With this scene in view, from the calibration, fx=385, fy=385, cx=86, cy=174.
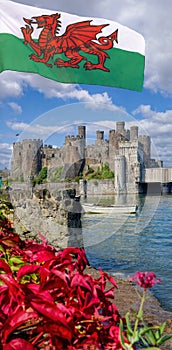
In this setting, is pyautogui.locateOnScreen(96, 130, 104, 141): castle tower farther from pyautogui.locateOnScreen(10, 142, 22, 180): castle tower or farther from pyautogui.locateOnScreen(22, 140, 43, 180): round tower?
pyautogui.locateOnScreen(10, 142, 22, 180): castle tower

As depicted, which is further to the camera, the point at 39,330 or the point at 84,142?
the point at 84,142

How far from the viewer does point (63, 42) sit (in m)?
4.49

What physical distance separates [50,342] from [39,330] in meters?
0.08

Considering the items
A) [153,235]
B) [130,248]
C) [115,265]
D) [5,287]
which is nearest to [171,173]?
[153,235]

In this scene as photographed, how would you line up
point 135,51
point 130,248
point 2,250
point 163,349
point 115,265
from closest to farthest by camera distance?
point 163,349 < point 2,250 < point 135,51 < point 115,265 < point 130,248

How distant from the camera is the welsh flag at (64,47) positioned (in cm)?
434

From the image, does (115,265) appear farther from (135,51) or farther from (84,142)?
(135,51)

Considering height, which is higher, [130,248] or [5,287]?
[5,287]

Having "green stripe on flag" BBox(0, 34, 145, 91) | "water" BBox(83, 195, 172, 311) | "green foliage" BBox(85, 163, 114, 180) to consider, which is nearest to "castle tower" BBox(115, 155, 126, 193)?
"green foliage" BBox(85, 163, 114, 180)

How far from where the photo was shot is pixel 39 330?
49.4 inches

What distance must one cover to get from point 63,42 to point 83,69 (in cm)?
39

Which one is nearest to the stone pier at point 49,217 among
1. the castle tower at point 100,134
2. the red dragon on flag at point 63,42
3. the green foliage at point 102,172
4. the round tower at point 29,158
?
the round tower at point 29,158

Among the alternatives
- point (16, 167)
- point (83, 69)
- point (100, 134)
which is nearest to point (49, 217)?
point (16, 167)

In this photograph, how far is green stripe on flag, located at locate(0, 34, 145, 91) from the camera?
13.9 feet
